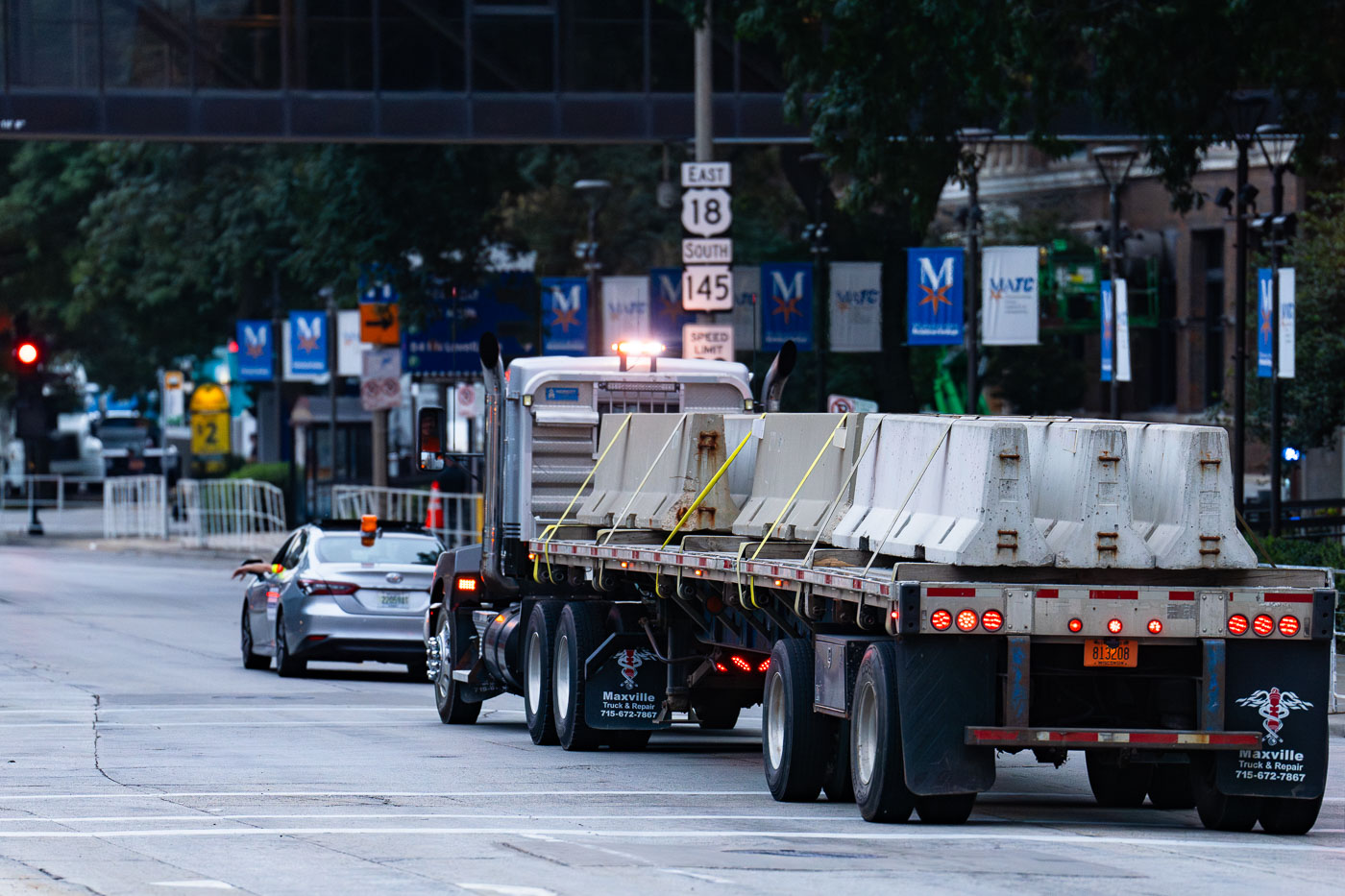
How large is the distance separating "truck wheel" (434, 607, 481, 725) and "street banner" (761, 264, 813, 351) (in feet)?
55.9

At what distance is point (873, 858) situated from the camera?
10.8 meters

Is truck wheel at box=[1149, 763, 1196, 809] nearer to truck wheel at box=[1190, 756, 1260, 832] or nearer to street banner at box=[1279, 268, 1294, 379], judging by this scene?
truck wheel at box=[1190, 756, 1260, 832]

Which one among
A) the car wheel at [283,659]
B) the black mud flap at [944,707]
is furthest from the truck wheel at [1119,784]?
the car wheel at [283,659]

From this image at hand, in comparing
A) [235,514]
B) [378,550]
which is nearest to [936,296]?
[378,550]

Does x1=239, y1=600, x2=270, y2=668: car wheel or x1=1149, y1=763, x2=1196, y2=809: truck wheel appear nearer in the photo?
x1=1149, y1=763, x2=1196, y2=809: truck wheel

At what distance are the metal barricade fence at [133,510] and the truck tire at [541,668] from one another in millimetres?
36378

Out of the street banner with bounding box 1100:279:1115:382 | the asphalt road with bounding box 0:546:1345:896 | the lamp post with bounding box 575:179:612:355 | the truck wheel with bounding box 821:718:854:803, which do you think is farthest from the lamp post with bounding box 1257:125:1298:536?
the truck wheel with bounding box 821:718:854:803

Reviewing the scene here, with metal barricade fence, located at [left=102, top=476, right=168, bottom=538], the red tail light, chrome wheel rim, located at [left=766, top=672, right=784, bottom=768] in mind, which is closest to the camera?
chrome wheel rim, located at [left=766, top=672, right=784, bottom=768]

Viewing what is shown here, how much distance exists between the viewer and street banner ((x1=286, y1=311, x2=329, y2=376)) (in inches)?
1831

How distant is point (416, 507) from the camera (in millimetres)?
41156

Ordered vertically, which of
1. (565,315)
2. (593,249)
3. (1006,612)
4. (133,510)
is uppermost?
(593,249)

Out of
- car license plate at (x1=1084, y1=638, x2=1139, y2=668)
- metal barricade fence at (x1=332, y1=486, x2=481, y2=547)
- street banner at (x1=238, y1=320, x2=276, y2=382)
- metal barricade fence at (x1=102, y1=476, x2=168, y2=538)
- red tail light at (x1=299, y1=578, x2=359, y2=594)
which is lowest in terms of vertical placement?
metal barricade fence at (x1=102, y1=476, x2=168, y2=538)

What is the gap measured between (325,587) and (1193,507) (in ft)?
42.2

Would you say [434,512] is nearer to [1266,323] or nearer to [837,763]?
[1266,323]
